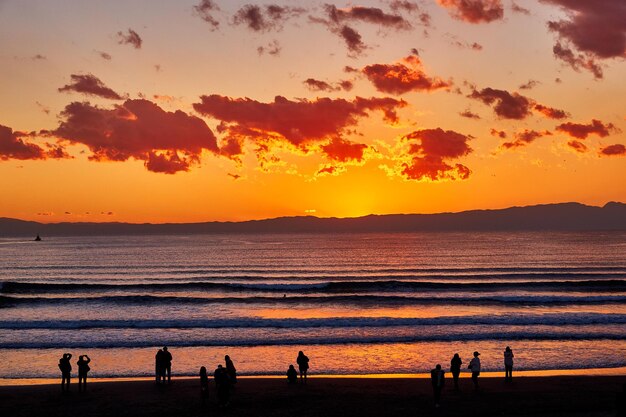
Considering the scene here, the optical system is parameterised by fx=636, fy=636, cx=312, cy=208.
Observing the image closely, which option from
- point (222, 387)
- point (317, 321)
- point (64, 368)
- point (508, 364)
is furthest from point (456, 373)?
point (317, 321)

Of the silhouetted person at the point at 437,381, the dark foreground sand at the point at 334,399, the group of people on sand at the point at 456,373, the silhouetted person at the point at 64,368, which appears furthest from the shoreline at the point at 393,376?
the silhouetted person at the point at 437,381

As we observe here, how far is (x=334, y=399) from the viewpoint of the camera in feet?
75.1

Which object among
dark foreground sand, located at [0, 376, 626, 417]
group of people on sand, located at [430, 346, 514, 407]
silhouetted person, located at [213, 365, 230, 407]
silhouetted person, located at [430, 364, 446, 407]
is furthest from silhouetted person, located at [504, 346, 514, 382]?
silhouetted person, located at [213, 365, 230, 407]

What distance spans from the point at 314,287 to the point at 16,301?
93.9ft

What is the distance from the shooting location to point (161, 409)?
72.2 ft

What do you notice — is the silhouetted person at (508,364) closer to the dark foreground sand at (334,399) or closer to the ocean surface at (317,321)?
the dark foreground sand at (334,399)

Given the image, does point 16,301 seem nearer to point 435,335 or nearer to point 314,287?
point 314,287

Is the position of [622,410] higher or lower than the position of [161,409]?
higher

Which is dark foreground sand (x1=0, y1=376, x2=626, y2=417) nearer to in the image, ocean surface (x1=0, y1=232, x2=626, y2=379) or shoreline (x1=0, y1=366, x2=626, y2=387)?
shoreline (x1=0, y1=366, x2=626, y2=387)

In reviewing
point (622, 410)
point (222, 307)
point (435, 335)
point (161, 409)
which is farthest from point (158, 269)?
point (622, 410)

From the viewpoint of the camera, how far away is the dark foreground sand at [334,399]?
21391mm

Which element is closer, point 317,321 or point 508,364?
point 508,364

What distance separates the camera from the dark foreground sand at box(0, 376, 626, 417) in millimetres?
21391

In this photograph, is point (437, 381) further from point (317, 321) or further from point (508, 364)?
point (317, 321)
